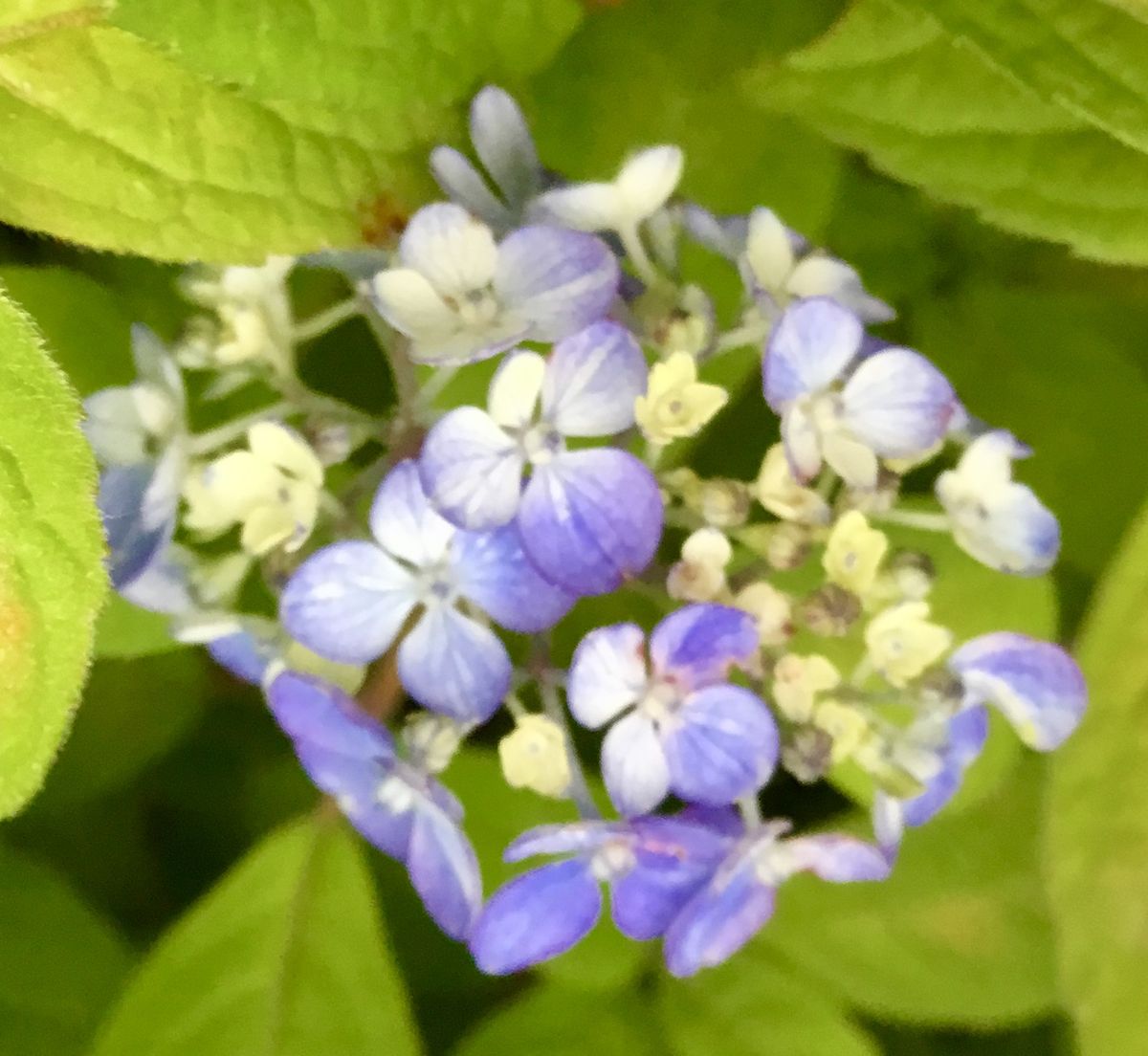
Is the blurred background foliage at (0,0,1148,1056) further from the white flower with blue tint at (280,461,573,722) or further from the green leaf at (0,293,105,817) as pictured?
the white flower with blue tint at (280,461,573,722)

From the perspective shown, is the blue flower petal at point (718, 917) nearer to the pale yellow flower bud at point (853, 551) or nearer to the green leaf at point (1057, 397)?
the pale yellow flower bud at point (853, 551)

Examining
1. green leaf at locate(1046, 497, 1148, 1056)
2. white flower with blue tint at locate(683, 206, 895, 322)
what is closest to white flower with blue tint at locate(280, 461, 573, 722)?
white flower with blue tint at locate(683, 206, 895, 322)

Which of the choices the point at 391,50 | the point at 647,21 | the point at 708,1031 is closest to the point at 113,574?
the point at 391,50

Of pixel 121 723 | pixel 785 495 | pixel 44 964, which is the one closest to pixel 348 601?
pixel 785 495

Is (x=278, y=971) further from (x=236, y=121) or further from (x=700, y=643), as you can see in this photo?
(x=236, y=121)

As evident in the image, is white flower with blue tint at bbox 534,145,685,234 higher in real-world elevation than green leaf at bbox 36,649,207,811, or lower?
higher

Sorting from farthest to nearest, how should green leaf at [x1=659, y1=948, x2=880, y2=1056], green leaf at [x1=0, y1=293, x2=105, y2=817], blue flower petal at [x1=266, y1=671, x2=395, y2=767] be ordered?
green leaf at [x1=659, y1=948, x2=880, y2=1056], blue flower petal at [x1=266, y1=671, x2=395, y2=767], green leaf at [x1=0, y1=293, x2=105, y2=817]

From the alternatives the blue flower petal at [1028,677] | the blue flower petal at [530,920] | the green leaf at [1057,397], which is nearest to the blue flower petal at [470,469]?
the blue flower petal at [530,920]
